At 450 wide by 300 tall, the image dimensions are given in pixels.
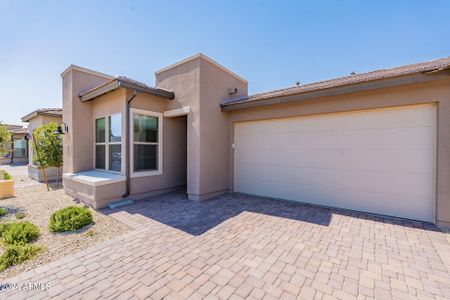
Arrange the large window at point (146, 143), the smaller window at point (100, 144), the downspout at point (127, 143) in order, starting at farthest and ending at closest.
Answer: the smaller window at point (100, 144) < the large window at point (146, 143) < the downspout at point (127, 143)

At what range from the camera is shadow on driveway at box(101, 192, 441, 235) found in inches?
182

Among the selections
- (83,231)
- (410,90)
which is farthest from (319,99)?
(83,231)

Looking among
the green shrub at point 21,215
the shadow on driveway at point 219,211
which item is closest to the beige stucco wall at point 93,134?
the shadow on driveway at point 219,211

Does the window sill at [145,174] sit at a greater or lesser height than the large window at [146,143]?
lesser

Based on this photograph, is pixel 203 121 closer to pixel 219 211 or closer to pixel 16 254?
pixel 219 211

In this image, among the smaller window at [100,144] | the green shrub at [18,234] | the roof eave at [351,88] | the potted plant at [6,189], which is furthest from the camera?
the smaller window at [100,144]

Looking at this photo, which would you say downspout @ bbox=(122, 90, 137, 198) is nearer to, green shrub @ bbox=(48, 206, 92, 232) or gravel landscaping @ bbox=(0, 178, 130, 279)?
gravel landscaping @ bbox=(0, 178, 130, 279)

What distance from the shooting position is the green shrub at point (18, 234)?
3.69m

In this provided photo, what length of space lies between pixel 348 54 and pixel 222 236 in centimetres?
939

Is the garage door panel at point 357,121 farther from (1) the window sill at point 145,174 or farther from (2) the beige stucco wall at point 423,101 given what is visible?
(1) the window sill at point 145,174

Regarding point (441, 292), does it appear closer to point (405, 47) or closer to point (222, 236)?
point (222, 236)

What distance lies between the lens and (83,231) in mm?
4289

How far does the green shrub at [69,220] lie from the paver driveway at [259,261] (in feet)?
3.19

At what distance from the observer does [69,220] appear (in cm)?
443
